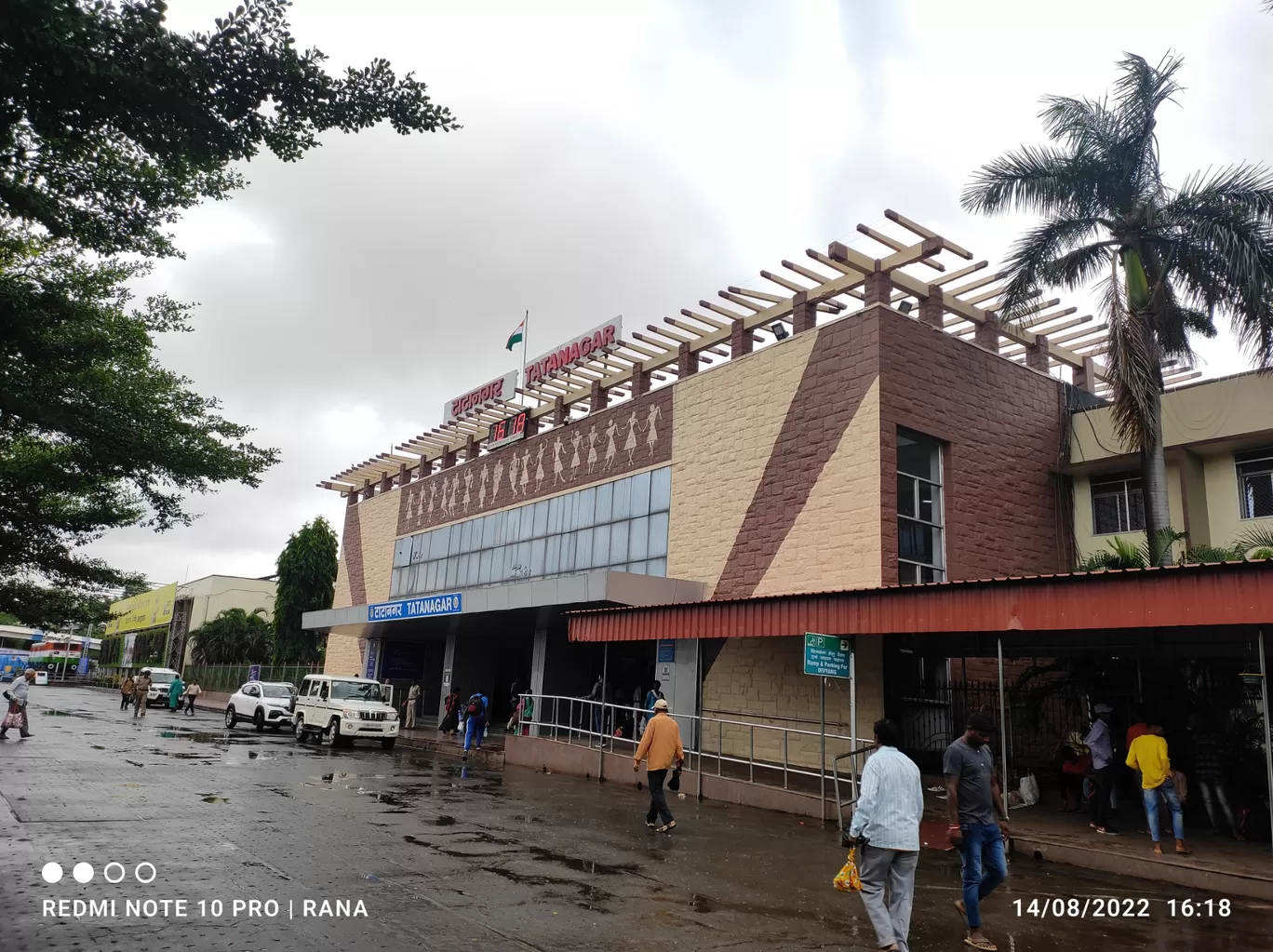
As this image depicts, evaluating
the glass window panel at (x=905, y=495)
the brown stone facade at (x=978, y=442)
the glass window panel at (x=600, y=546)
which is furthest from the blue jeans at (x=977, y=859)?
the glass window panel at (x=600, y=546)

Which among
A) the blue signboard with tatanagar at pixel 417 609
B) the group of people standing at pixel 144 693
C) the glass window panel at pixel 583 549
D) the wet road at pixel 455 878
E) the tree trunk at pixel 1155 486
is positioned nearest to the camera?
the wet road at pixel 455 878

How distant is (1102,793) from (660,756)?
20.1 ft

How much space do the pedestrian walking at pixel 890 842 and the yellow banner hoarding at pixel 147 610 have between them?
76456mm

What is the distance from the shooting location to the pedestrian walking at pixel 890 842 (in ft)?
20.8

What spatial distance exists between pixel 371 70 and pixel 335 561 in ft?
163

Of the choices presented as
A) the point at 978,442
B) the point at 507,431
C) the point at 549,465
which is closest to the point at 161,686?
the point at 507,431

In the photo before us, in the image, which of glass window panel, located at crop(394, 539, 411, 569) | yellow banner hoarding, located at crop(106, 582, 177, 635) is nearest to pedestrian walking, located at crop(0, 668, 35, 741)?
glass window panel, located at crop(394, 539, 411, 569)

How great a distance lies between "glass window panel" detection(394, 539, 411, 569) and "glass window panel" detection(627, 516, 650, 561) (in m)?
15.0

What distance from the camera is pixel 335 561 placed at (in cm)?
5369

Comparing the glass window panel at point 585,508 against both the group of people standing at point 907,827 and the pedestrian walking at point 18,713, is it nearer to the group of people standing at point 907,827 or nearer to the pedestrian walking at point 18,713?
the pedestrian walking at point 18,713

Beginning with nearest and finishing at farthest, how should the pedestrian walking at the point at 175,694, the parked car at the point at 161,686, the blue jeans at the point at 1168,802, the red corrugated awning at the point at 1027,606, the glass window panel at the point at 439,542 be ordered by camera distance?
1. the red corrugated awning at the point at 1027,606
2. the blue jeans at the point at 1168,802
3. the glass window panel at the point at 439,542
4. the pedestrian walking at the point at 175,694
5. the parked car at the point at 161,686

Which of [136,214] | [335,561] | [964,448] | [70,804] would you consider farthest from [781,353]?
[335,561]

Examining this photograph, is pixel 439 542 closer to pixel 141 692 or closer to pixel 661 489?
pixel 141 692

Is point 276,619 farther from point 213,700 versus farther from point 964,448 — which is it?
point 964,448
